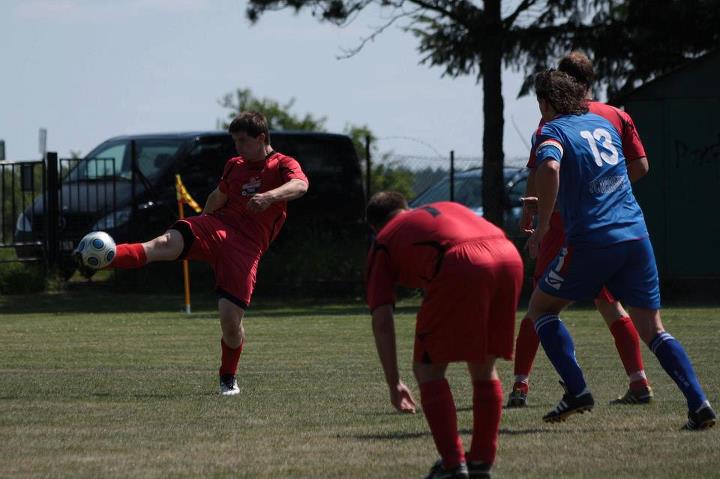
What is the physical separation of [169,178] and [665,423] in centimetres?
1401

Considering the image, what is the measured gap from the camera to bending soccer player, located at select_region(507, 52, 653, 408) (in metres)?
7.69

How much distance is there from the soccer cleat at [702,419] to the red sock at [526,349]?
1382mm

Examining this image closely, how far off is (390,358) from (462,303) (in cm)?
37

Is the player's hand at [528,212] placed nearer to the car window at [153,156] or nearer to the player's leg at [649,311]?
the player's leg at [649,311]

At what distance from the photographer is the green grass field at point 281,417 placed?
5.99 m

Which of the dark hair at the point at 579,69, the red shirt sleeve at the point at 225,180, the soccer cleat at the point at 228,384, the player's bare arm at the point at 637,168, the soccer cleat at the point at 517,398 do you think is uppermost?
the dark hair at the point at 579,69

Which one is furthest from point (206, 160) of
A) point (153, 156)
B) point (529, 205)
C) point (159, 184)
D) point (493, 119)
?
point (529, 205)

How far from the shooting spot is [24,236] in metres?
21.5

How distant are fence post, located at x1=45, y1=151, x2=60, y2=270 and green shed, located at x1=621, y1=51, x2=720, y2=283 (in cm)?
873

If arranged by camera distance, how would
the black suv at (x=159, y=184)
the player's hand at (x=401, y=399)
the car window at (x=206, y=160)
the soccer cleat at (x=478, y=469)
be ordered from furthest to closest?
1. the black suv at (x=159, y=184)
2. the car window at (x=206, y=160)
3. the soccer cleat at (x=478, y=469)
4. the player's hand at (x=401, y=399)

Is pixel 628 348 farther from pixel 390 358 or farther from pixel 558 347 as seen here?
pixel 390 358

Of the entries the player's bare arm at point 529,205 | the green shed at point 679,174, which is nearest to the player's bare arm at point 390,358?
the player's bare arm at point 529,205

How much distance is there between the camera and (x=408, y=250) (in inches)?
213

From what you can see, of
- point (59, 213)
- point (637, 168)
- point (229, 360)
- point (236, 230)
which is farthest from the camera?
point (59, 213)
